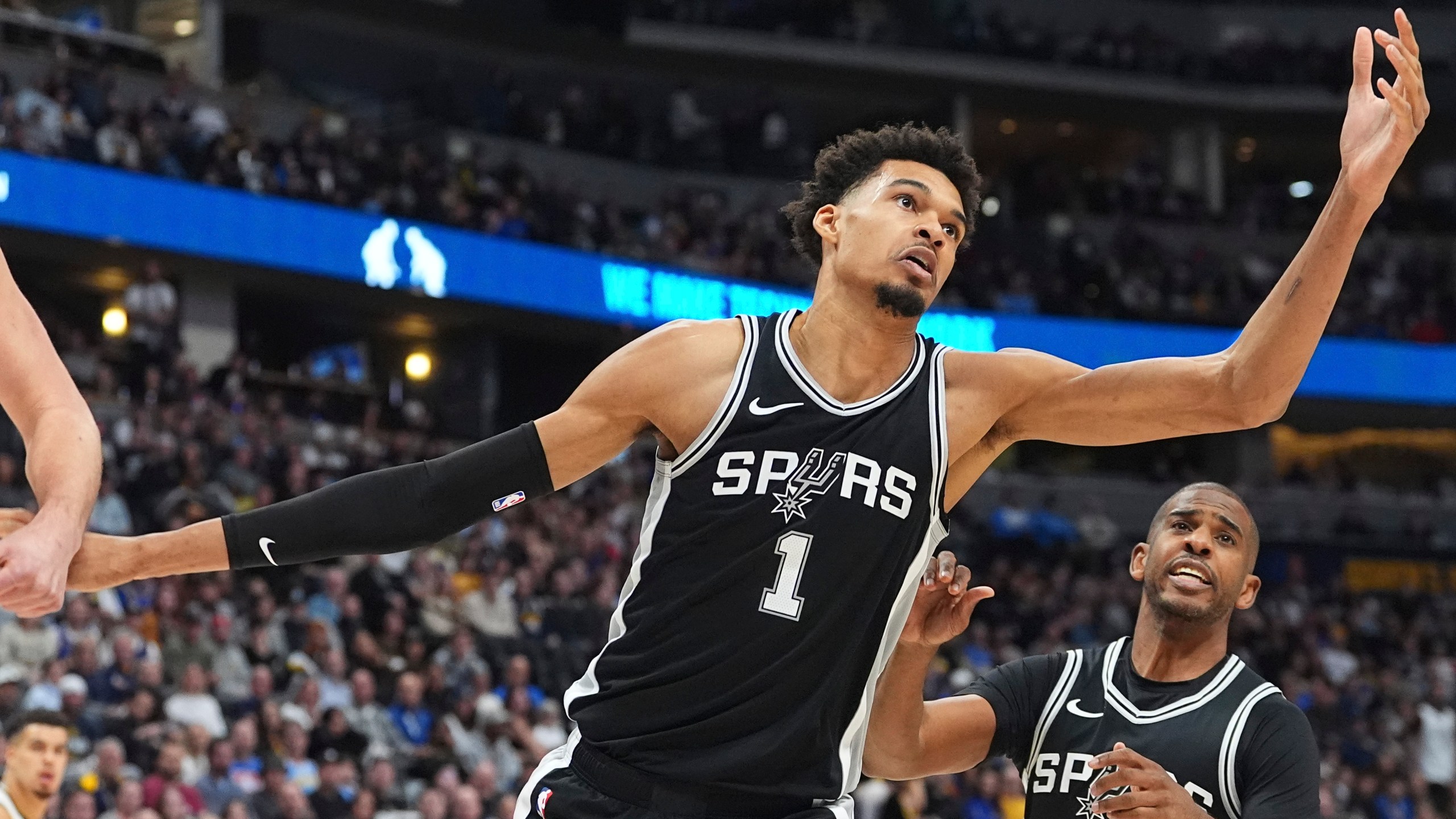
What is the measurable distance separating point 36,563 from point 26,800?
4067mm

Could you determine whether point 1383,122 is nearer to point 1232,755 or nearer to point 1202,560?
point 1202,560

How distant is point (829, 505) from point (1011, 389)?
592 mm

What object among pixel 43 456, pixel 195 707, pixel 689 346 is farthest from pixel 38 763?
pixel 195 707

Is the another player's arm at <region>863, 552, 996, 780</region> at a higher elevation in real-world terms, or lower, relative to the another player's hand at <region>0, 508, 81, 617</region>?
lower

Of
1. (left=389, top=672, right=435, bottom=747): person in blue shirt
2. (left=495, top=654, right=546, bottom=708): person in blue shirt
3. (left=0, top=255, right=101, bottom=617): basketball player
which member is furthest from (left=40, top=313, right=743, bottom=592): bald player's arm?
(left=495, top=654, right=546, bottom=708): person in blue shirt

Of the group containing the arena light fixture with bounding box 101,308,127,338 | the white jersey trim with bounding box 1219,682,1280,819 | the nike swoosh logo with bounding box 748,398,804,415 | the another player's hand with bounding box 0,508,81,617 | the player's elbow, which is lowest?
the arena light fixture with bounding box 101,308,127,338

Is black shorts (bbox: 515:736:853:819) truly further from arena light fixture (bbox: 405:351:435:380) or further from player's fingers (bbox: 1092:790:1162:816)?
arena light fixture (bbox: 405:351:435:380)

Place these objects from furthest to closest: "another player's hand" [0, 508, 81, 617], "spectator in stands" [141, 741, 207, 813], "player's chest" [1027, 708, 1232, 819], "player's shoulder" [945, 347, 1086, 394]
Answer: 1. "spectator in stands" [141, 741, 207, 813]
2. "player's chest" [1027, 708, 1232, 819]
3. "player's shoulder" [945, 347, 1086, 394]
4. "another player's hand" [0, 508, 81, 617]

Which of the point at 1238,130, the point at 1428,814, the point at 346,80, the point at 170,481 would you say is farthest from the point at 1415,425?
the point at 170,481

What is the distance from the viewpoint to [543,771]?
13.1 ft

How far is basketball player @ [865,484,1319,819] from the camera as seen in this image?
174 inches

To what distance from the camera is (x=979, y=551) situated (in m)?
23.4

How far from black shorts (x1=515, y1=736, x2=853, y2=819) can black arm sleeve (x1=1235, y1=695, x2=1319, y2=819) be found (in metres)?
1.19

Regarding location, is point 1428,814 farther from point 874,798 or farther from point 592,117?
point 592,117
